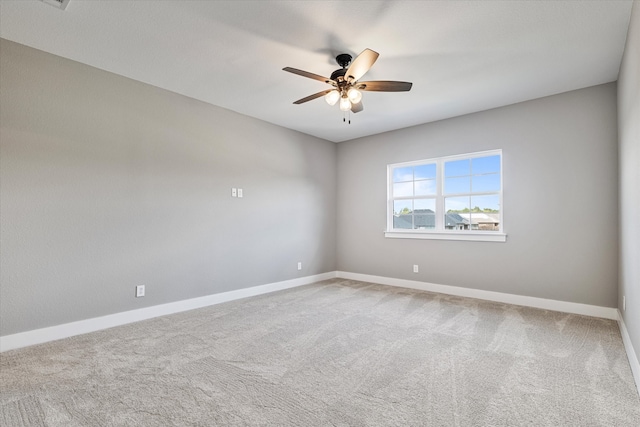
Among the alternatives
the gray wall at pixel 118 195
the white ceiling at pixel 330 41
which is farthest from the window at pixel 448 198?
the gray wall at pixel 118 195

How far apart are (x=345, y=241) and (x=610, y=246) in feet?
12.1

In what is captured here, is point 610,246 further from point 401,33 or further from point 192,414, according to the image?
point 192,414

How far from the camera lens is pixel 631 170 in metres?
2.43

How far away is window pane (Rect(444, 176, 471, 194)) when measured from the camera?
459 cm

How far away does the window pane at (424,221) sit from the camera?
4930 mm

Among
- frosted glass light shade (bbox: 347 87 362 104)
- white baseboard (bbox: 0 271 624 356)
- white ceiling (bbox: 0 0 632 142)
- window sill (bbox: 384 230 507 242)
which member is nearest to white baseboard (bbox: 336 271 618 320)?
white baseboard (bbox: 0 271 624 356)

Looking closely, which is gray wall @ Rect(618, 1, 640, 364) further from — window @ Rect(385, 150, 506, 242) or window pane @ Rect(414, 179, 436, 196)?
window pane @ Rect(414, 179, 436, 196)

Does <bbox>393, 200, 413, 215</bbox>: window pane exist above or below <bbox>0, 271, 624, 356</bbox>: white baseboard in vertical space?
above

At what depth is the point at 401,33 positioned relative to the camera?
2.56 m

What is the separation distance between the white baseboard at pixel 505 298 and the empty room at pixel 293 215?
0.02m

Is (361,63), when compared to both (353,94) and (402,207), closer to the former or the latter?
(353,94)

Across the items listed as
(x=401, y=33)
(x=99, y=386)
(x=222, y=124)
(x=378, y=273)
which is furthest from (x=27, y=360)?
(x=378, y=273)

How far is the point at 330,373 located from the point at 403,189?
146 inches

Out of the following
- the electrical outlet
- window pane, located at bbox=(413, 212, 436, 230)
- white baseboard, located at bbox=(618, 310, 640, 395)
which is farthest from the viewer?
window pane, located at bbox=(413, 212, 436, 230)
